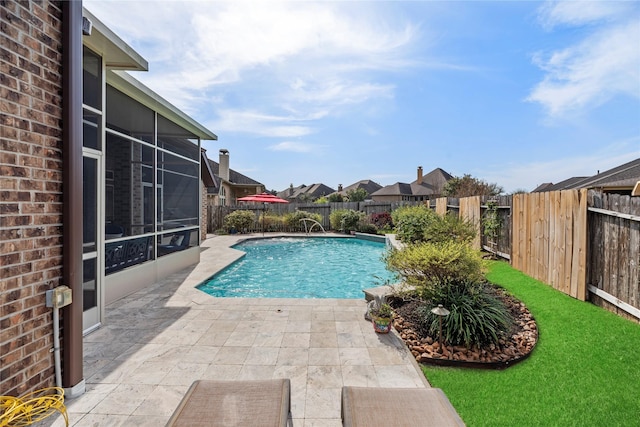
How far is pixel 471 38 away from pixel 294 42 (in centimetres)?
444

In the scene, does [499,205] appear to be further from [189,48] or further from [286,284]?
[189,48]

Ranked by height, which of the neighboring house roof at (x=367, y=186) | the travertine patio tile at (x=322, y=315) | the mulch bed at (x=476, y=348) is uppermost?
the neighboring house roof at (x=367, y=186)

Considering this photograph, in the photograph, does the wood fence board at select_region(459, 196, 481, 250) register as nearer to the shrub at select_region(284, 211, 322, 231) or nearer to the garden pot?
the garden pot

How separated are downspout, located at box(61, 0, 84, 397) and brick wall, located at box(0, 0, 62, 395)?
Result: 45 mm

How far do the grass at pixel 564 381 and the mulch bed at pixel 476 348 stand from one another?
0.30 ft

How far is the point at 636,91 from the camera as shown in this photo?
778cm

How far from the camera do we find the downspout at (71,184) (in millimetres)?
2711

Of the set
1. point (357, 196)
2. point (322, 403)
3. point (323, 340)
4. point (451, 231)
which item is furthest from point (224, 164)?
point (322, 403)

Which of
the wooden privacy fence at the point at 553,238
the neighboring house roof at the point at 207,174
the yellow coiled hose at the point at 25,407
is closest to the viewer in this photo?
the yellow coiled hose at the point at 25,407

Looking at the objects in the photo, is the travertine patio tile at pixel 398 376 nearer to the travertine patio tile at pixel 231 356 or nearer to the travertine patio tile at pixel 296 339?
the travertine patio tile at pixel 296 339

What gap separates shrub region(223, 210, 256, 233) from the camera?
59.3 ft

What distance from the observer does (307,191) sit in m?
57.4

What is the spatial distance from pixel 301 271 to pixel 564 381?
767cm

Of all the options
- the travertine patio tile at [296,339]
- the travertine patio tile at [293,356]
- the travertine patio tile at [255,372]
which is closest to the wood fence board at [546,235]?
the travertine patio tile at [296,339]
